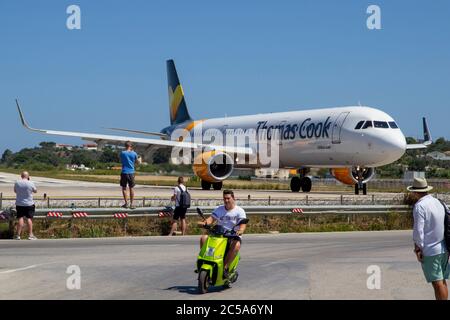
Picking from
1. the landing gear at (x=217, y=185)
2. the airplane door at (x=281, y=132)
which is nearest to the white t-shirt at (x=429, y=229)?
the airplane door at (x=281, y=132)

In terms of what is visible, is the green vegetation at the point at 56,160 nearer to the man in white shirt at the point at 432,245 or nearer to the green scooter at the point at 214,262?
the green scooter at the point at 214,262

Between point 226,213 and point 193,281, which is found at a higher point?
point 226,213

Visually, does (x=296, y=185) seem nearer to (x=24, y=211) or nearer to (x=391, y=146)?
(x=391, y=146)

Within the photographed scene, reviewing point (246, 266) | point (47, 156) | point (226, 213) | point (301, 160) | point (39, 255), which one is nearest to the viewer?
point (226, 213)

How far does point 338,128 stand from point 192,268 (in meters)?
21.9

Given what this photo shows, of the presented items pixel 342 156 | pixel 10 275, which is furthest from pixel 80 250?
pixel 342 156

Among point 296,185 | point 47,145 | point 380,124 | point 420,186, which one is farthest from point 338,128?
point 47,145

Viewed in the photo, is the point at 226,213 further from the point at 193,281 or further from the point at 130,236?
the point at 130,236

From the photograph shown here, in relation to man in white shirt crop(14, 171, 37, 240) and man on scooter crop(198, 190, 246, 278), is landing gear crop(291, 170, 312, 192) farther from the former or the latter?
man on scooter crop(198, 190, 246, 278)

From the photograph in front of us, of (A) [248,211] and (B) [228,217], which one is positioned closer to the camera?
(B) [228,217]

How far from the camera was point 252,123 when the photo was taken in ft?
139

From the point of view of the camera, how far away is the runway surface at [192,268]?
10688mm

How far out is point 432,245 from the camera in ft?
29.6

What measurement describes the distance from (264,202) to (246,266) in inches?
498
